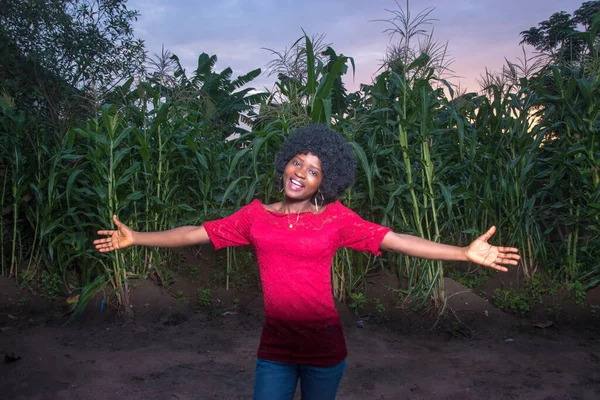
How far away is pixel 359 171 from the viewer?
502cm

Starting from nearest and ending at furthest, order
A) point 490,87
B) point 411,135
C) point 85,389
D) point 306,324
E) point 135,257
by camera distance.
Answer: point 306,324, point 85,389, point 411,135, point 135,257, point 490,87

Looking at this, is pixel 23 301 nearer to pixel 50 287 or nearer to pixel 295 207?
pixel 50 287

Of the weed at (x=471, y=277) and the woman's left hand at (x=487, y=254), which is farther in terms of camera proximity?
the weed at (x=471, y=277)

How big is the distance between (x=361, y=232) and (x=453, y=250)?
36 centimetres

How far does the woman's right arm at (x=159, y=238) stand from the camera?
7.68ft

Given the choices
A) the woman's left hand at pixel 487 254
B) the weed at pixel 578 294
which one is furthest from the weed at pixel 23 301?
the weed at pixel 578 294

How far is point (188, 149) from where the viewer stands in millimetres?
5512

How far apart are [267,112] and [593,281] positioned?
357cm

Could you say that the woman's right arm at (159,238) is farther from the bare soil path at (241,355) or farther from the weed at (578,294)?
the weed at (578,294)

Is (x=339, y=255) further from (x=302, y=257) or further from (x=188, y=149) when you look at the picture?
(x=302, y=257)

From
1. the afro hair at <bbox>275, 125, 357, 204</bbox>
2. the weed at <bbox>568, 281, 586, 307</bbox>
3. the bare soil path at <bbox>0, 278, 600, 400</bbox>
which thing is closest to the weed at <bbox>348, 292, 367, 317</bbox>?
the bare soil path at <bbox>0, 278, 600, 400</bbox>

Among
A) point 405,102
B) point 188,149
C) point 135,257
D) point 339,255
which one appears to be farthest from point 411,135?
point 135,257

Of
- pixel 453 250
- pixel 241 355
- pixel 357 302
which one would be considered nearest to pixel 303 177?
pixel 453 250

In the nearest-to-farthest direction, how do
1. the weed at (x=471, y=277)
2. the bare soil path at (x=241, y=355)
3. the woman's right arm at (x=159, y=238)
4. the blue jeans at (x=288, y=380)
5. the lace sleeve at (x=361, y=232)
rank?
the blue jeans at (x=288, y=380), the lace sleeve at (x=361, y=232), the woman's right arm at (x=159, y=238), the bare soil path at (x=241, y=355), the weed at (x=471, y=277)
